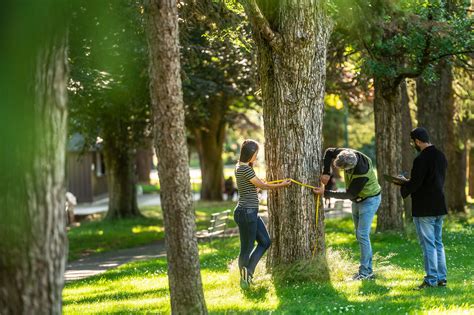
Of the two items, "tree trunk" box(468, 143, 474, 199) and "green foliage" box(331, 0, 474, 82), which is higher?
"green foliage" box(331, 0, 474, 82)

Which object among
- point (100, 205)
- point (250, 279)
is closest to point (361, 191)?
point (250, 279)

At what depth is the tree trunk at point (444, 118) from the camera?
2547 centimetres

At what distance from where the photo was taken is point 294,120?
12.3m

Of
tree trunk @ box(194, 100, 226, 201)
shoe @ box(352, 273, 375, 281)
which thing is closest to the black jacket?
shoe @ box(352, 273, 375, 281)

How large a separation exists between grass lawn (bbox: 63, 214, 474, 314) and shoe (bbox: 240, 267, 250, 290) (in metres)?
0.09

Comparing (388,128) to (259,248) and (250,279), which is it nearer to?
(259,248)

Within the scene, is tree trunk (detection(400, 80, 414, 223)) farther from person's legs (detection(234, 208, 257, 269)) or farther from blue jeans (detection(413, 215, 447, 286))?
person's legs (detection(234, 208, 257, 269))

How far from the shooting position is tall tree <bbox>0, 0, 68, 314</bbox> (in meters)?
6.44

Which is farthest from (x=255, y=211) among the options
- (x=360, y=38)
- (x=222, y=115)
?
(x=222, y=115)

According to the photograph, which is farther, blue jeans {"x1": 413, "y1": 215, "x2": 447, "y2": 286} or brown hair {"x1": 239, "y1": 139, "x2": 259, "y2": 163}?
brown hair {"x1": 239, "y1": 139, "x2": 259, "y2": 163}

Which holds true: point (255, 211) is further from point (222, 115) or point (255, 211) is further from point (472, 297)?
point (222, 115)

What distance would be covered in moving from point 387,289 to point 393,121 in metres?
9.30

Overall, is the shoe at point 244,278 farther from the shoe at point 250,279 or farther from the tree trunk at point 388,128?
the tree trunk at point 388,128

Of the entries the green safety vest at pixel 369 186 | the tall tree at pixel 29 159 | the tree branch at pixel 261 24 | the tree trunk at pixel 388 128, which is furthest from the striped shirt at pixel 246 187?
the tree trunk at pixel 388 128
